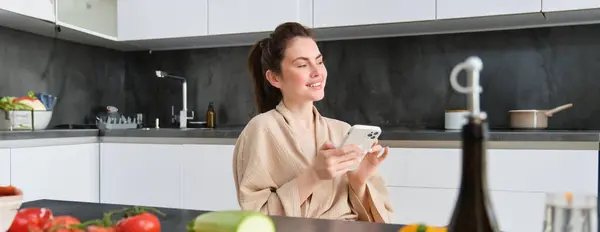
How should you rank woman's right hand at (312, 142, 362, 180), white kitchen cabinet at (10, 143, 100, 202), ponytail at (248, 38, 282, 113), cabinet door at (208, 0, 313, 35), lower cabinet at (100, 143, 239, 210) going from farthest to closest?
1. cabinet door at (208, 0, 313, 35)
2. lower cabinet at (100, 143, 239, 210)
3. white kitchen cabinet at (10, 143, 100, 202)
4. ponytail at (248, 38, 282, 113)
5. woman's right hand at (312, 142, 362, 180)

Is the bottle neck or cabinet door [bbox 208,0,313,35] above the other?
cabinet door [bbox 208,0,313,35]

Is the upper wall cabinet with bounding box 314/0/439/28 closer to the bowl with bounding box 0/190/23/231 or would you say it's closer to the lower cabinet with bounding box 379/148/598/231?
the lower cabinet with bounding box 379/148/598/231

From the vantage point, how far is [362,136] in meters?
1.28

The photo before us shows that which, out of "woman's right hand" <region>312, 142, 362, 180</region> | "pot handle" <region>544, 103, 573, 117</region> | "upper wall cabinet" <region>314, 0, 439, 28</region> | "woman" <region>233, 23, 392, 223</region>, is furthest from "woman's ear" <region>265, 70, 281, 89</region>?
"pot handle" <region>544, 103, 573, 117</region>

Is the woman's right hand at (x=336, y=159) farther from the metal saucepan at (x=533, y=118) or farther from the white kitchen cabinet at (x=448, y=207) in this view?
the metal saucepan at (x=533, y=118)

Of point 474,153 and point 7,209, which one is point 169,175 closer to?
point 7,209

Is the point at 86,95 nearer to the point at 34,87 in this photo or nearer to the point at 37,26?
the point at 34,87

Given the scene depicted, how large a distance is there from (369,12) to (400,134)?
2.19 feet

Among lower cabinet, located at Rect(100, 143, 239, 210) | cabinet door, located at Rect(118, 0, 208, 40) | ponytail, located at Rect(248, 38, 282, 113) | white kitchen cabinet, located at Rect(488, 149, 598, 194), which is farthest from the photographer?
cabinet door, located at Rect(118, 0, 208, 40)

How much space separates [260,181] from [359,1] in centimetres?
149

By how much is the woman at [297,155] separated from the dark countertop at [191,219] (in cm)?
28

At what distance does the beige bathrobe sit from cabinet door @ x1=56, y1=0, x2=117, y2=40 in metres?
1.73

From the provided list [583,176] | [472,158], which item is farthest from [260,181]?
[583,176]

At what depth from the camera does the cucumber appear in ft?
2.25
